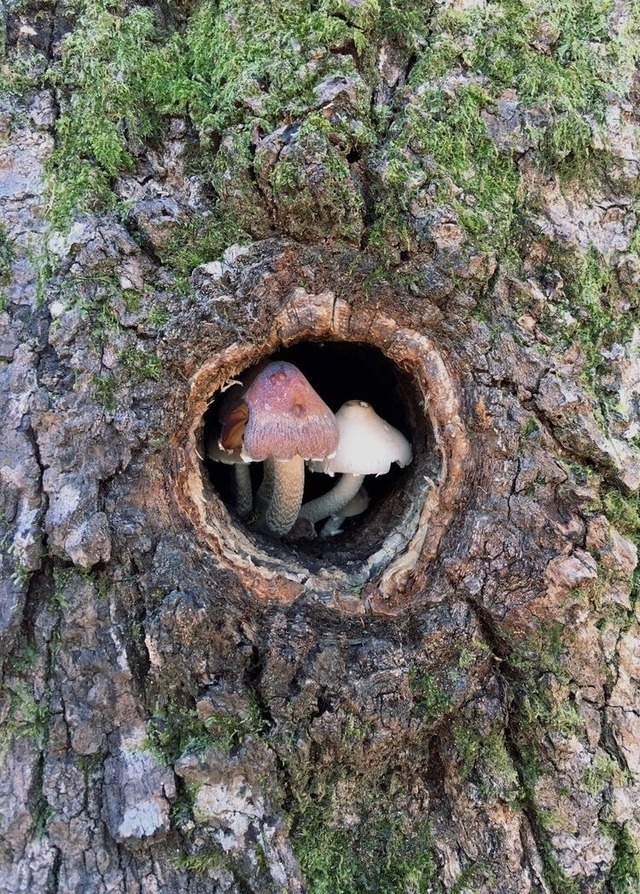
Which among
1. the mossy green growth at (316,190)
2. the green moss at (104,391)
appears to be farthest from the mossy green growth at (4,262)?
the mossy green growth at (316,190)

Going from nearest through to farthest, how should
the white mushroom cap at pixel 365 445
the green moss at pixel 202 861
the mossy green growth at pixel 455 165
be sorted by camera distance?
the green moss at pixel 202 861 → the mossy green growth at pixel 455 165 → the white mushroom cap at pixel 365 445

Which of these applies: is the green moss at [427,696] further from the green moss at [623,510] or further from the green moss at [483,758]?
the green moss at [623,510]

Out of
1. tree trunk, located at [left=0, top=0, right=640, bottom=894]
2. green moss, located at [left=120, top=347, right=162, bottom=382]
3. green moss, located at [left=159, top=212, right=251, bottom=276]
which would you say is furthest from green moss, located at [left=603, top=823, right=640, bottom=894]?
green moss, located at [left=159, top=212, right=251, bottom=276]

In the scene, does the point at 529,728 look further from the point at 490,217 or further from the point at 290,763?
the point at 490,217

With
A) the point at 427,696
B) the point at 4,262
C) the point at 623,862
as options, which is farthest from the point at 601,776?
the point at 4,262

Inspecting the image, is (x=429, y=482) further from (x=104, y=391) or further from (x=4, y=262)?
(x=4, y=262)

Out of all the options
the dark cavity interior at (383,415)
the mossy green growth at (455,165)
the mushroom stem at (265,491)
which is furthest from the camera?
the mushroom stem at (265,491)

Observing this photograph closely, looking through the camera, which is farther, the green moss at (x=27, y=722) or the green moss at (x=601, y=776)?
the green moss at (x=601, y=776)

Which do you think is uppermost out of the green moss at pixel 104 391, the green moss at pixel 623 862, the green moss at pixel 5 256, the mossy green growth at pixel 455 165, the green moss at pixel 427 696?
the mossy green growth at pixel 455 165
